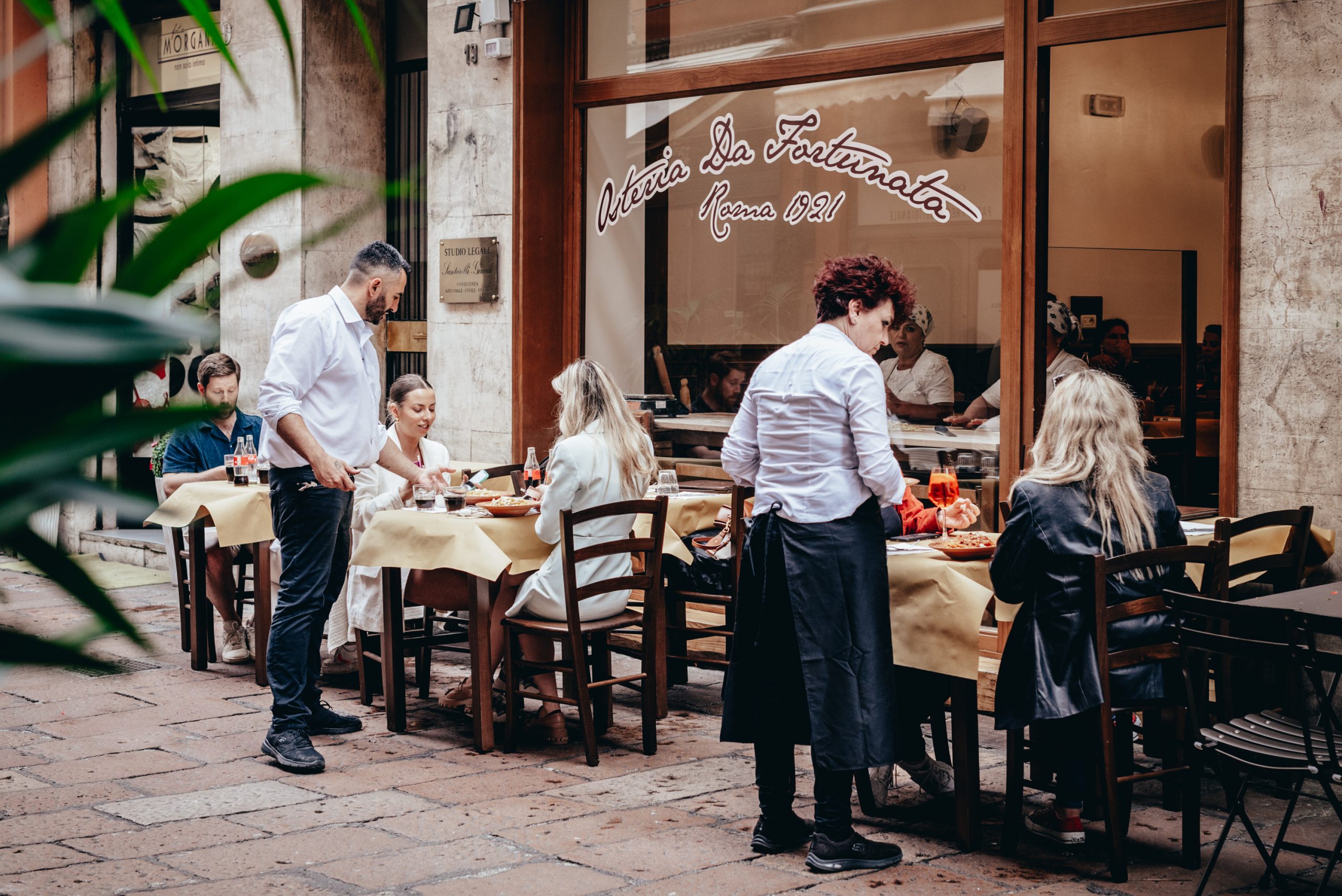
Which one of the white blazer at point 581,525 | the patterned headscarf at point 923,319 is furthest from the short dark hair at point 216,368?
the patterned headscarf at point 923,319

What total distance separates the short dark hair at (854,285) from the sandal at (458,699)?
281cm

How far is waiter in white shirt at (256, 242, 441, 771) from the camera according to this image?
17.6ft

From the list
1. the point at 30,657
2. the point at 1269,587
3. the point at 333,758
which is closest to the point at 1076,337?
the point at 1269,587

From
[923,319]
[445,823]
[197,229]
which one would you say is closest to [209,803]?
[445,823]

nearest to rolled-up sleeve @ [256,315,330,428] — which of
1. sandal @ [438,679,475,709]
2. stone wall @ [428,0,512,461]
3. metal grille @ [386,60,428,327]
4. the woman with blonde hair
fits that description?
sandal @ [438,679,475,709]

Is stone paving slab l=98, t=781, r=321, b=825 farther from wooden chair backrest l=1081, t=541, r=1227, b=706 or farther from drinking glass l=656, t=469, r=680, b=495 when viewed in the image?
wooden chair backrest l=1081, t=541, r=1227, b=706

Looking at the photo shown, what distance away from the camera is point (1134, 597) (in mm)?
4312

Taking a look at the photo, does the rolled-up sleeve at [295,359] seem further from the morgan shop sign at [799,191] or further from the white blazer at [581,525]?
the morgan shop sign at [799,191]

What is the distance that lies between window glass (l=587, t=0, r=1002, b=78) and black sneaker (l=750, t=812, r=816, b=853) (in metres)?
4.32

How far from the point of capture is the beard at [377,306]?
5625 mm

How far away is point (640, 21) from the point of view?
8594 millimetres

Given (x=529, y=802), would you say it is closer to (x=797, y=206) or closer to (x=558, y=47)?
(x=797, y=206)

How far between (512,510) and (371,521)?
92 centimetres

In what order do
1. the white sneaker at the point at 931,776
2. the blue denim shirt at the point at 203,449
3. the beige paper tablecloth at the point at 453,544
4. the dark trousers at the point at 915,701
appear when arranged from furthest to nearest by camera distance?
the blue denim shirt at the point at 203,449 → the beige paper tablecloth at the point at 453,544 → the white sneaker at the point at 931,776 → the dark trousers at the point at 915,701
